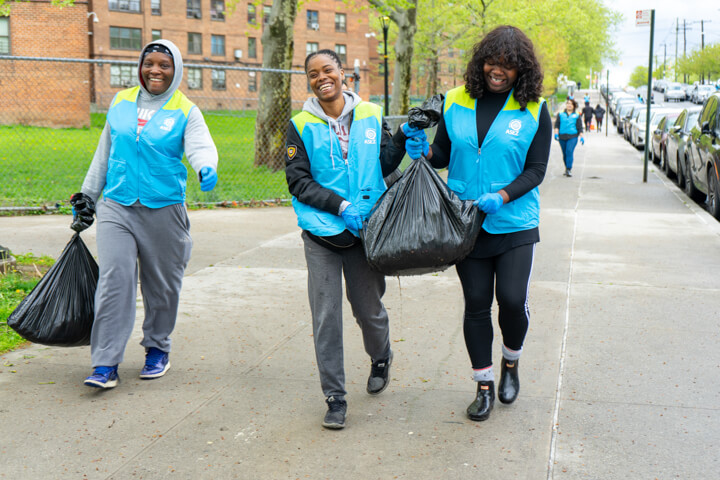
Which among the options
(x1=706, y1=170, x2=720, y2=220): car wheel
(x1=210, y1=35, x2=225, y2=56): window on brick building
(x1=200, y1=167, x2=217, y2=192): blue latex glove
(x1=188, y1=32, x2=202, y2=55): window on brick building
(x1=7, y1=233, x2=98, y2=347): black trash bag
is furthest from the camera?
(x1=210, y1=35, x2=225, y2=56): window on brick building

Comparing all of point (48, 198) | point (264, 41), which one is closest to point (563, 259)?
point (48, 198)

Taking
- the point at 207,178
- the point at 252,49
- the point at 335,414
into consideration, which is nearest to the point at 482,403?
the point at 335,414

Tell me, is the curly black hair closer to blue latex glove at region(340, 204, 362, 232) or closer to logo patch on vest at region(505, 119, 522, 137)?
logo patch on vest at region(505, 119, 522, 137)

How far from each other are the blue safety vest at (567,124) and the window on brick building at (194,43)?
42.0 meters

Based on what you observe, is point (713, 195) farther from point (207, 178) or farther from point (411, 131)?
point (207, 178)

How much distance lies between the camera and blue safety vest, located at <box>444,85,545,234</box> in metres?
3.82

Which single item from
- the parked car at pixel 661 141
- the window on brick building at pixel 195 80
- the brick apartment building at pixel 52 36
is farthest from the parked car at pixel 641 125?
the window on brick building at pixel 195 80

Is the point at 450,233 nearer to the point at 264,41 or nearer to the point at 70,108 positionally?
the point at 264,41

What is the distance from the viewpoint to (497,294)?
3.96 metres

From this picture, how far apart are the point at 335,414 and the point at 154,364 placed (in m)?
1.28

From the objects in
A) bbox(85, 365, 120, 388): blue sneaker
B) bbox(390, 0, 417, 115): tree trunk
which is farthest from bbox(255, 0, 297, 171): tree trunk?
bbox(85, 365, 120, 388): blue sneaker

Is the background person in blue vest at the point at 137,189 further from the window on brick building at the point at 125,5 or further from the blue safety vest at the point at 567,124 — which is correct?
the window on brick building at the point at 125,5

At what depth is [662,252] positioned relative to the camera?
843cm

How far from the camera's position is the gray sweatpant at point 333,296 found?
3.88m
